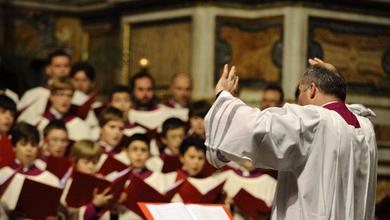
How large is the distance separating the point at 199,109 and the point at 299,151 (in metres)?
4.15

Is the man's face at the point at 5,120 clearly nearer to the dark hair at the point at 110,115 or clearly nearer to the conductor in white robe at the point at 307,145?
the dark hair at the point at 110,115

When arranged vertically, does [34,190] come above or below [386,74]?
below

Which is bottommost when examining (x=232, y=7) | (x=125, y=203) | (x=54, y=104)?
(x=125, y=203)

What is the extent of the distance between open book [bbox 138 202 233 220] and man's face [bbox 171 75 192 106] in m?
4.43

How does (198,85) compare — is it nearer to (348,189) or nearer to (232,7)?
(232,7)

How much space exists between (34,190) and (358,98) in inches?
175

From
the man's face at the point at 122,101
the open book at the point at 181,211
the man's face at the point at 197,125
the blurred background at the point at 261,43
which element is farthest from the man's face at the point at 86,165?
the open book at the point at 181,211

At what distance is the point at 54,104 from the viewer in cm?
1002

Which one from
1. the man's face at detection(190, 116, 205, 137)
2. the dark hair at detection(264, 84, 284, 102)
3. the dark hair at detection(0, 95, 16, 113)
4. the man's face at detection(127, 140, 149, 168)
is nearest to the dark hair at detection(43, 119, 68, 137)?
the dark hair at detection(0, 95, 16, 113)

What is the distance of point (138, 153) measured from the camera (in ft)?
29.6

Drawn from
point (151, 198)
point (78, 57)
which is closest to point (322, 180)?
point (151, 198)

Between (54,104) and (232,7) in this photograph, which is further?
(232,7)

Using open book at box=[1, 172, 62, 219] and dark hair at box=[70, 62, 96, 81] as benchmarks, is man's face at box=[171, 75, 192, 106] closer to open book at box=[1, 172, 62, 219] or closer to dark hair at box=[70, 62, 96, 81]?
dark hair at box=[70, 62, 96, 81]

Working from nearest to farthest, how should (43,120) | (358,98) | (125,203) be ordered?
1. (125,203)
2. (43,120)
3. (358,98)
